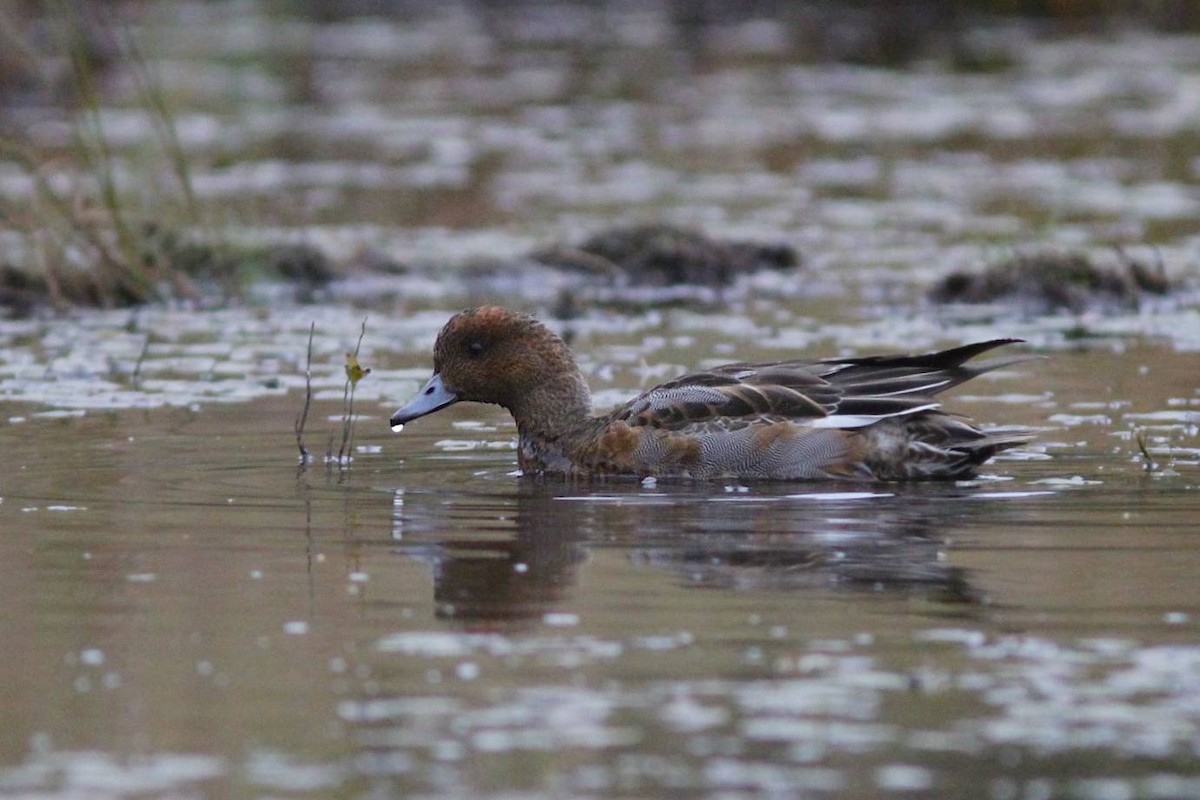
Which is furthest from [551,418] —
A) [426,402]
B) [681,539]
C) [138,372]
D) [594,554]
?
[138,372]

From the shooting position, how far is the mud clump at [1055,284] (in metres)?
14.6

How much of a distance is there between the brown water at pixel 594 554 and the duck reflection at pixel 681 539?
0.02 m

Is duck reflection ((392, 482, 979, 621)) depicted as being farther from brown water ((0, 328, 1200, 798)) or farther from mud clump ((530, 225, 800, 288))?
mud clump ((530, 225, 800, 288))

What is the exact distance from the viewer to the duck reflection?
23.4 ft

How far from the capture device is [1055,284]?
14.6 metres

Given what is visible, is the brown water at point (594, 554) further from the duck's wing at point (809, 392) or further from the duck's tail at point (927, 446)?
the duck's wing at point (809, 392)

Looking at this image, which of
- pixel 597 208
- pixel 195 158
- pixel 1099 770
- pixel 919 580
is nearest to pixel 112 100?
pixel 195 158

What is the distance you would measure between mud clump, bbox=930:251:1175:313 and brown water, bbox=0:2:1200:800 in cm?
26

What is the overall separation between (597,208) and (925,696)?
13478 millimetres

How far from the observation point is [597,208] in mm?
19031

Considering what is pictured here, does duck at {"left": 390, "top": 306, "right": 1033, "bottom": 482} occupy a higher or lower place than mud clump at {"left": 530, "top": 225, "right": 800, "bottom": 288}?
lower

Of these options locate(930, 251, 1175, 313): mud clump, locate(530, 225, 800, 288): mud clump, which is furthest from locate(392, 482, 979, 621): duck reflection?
locate(530, 225, 800, 288): mud clump

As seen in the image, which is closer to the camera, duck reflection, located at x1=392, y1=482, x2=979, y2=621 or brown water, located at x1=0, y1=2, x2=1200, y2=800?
brown water, located at x1=0, y1=2, x2=1200, y2=800

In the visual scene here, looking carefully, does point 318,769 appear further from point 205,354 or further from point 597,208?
point 597,208
